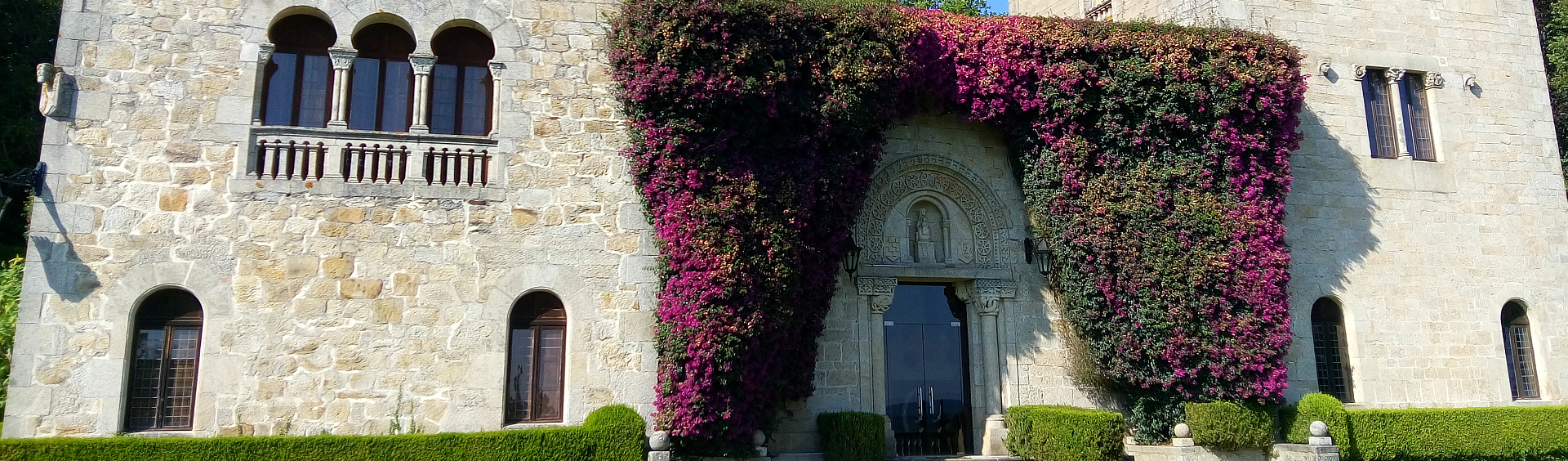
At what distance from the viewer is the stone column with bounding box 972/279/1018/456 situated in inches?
530

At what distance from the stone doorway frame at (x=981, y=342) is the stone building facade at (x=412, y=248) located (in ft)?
0.12

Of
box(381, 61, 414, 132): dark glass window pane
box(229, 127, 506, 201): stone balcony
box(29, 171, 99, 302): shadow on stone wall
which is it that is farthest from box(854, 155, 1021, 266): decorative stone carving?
box(29, 171, 99, 302): shadow on stone wall

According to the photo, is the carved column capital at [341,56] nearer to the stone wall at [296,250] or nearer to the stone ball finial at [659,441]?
the stone wall at [296,250]

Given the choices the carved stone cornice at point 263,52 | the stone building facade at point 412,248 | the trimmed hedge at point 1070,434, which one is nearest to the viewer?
the stone building facade at point 412,248

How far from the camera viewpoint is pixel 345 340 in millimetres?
11109

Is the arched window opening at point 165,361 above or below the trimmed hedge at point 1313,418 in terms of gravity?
above

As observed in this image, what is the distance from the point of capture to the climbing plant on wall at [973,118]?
37.8 feet

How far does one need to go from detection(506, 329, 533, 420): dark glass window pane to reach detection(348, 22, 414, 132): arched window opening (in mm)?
2959

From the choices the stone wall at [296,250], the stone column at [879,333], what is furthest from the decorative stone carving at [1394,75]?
the stone wall at [296,250]

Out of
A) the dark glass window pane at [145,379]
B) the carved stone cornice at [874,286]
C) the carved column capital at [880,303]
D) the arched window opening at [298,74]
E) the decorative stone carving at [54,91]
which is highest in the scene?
the arched window opening at [298,74]

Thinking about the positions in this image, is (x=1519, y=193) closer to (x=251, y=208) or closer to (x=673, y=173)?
(x=673, y=173)

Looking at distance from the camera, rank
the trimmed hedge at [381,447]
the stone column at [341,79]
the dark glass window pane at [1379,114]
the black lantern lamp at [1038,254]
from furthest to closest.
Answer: the dark glass window pane at [1379,114]
the black lantern lamp at [1038,254]
the stone column at [341,79]
the trimmed hedge at [381,447]

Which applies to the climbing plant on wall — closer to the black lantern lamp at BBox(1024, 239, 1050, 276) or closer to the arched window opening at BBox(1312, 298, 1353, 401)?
the black lantern lamp at BBox(1024, 239, 1050, 276)

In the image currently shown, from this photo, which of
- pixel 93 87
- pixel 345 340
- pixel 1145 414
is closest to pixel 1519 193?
pixel 1145 414
